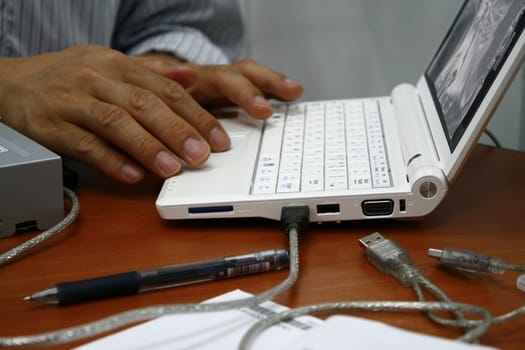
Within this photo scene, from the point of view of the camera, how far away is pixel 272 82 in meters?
0.98

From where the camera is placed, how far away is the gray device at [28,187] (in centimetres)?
66

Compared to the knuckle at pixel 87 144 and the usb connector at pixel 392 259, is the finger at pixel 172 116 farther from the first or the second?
the usb connector at pixel 392 259

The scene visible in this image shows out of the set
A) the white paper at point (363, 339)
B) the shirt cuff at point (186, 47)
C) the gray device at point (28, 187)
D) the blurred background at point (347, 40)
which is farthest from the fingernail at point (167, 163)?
the blurred background at point (347, 40)

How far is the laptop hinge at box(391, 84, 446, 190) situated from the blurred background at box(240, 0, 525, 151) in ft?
1.96

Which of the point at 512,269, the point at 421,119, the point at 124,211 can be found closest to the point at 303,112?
the point at 421,119

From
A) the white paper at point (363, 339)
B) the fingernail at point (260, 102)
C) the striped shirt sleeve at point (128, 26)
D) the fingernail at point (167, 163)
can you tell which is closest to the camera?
the white paper at point (363, 339)

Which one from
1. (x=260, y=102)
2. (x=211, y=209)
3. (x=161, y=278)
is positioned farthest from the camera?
(x=260, y=102)

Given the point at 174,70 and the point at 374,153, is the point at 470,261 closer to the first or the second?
the point at 374,153

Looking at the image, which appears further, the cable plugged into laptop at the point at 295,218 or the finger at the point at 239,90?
the finger at the point at 239,90

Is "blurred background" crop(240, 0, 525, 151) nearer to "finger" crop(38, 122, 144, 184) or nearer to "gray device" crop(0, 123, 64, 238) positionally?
"finger" crop(38, 122, 144, 184)

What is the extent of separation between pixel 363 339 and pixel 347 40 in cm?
131

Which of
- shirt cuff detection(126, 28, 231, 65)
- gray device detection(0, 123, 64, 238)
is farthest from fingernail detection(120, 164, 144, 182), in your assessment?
Answer: shirt cuff detection(126, 28, 231, 65)

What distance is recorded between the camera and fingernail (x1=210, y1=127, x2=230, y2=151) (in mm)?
820

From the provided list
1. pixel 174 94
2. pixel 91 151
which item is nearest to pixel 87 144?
pixel 91 151
